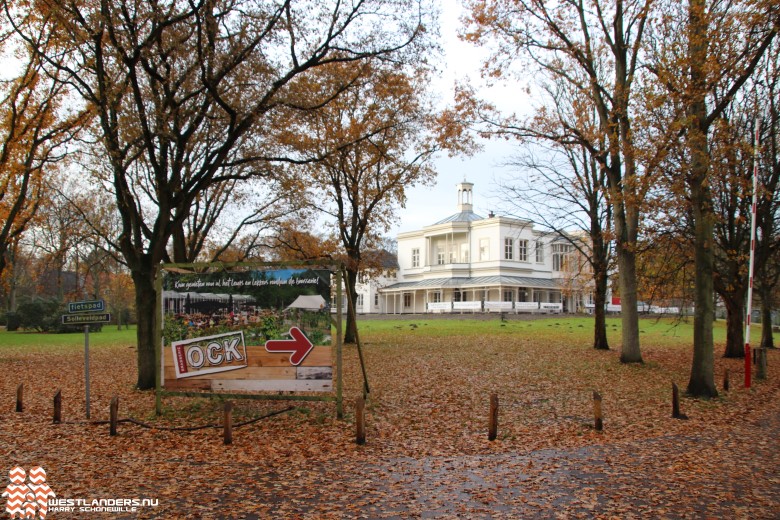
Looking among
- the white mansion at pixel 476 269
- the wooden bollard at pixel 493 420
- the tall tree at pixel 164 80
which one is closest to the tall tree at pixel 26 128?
the tall tree at pixel 164 80

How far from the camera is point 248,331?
11.3 metres

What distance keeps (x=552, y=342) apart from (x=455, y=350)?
608 centimetres

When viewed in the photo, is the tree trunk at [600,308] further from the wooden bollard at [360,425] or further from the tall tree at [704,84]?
the wooden bollard at [360,425]

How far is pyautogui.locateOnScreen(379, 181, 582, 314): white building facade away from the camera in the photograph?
62719mm

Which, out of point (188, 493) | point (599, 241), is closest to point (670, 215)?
point (599, 241)

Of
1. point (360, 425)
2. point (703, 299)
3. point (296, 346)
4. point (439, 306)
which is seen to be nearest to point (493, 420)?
point (360, 425)

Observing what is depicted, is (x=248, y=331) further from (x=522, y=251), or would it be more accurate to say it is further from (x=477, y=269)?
(x=522, y=251)

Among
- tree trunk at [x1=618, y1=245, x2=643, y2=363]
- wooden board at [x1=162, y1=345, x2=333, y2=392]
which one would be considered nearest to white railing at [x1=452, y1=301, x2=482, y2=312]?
tree trunk at [x1=618, y1=245, x2=643, y2=363]

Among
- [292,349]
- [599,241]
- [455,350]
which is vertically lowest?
[455,350]

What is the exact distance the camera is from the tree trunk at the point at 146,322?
14859mm

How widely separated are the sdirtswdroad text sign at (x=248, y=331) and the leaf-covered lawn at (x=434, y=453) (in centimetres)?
90

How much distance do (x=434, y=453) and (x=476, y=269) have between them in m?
57.8

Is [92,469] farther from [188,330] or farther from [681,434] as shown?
[681,434]

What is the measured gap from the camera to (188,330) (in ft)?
37.9
